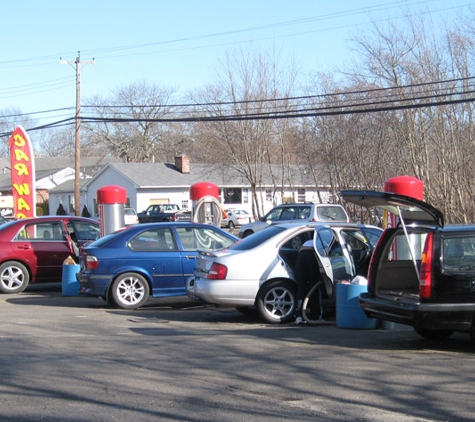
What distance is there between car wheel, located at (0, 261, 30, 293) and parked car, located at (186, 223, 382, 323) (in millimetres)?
5665

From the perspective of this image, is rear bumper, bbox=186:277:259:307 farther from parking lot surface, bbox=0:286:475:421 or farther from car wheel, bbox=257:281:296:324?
parking lot surface, bbox=0:286:475:421

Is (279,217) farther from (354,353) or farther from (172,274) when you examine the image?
(354,353)

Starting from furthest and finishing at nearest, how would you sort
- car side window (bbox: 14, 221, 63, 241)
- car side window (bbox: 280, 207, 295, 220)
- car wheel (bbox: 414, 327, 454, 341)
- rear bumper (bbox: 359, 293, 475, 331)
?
car side window (bbox: 280, 207, 295, 220) → car side window (bbox: 14, 221, 63, 241) → car wheel (bbox: 414, 327, 454, 341) → rear bumper (bbox: 359, 293, 475, 331)

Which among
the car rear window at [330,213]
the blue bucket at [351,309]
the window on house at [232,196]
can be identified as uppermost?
the window on house at [232,196]

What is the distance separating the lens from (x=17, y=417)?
582 centimetres

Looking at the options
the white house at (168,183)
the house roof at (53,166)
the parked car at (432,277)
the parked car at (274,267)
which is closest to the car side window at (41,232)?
the parked car at (274,267)

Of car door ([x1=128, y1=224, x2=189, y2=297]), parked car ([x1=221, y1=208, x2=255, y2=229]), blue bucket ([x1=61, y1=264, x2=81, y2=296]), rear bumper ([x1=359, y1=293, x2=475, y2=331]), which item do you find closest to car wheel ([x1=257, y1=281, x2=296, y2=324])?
car door ([x1=128, y1=224, x2=189, y2=297])

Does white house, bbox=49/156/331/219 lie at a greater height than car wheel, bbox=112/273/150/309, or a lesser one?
greater

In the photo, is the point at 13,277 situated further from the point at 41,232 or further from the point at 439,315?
the point at 439,315

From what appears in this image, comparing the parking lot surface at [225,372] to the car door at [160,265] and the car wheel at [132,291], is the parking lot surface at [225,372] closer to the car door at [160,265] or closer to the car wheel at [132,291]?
the car wheel at [132,291]

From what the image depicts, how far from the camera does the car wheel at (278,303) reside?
10961 millimetres

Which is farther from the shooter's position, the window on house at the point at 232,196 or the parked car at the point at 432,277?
the window on house at the point at 232,196

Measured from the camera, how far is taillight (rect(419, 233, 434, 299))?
26.5 ft

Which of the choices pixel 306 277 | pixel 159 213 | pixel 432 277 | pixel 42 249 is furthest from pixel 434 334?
pixel 159 213
